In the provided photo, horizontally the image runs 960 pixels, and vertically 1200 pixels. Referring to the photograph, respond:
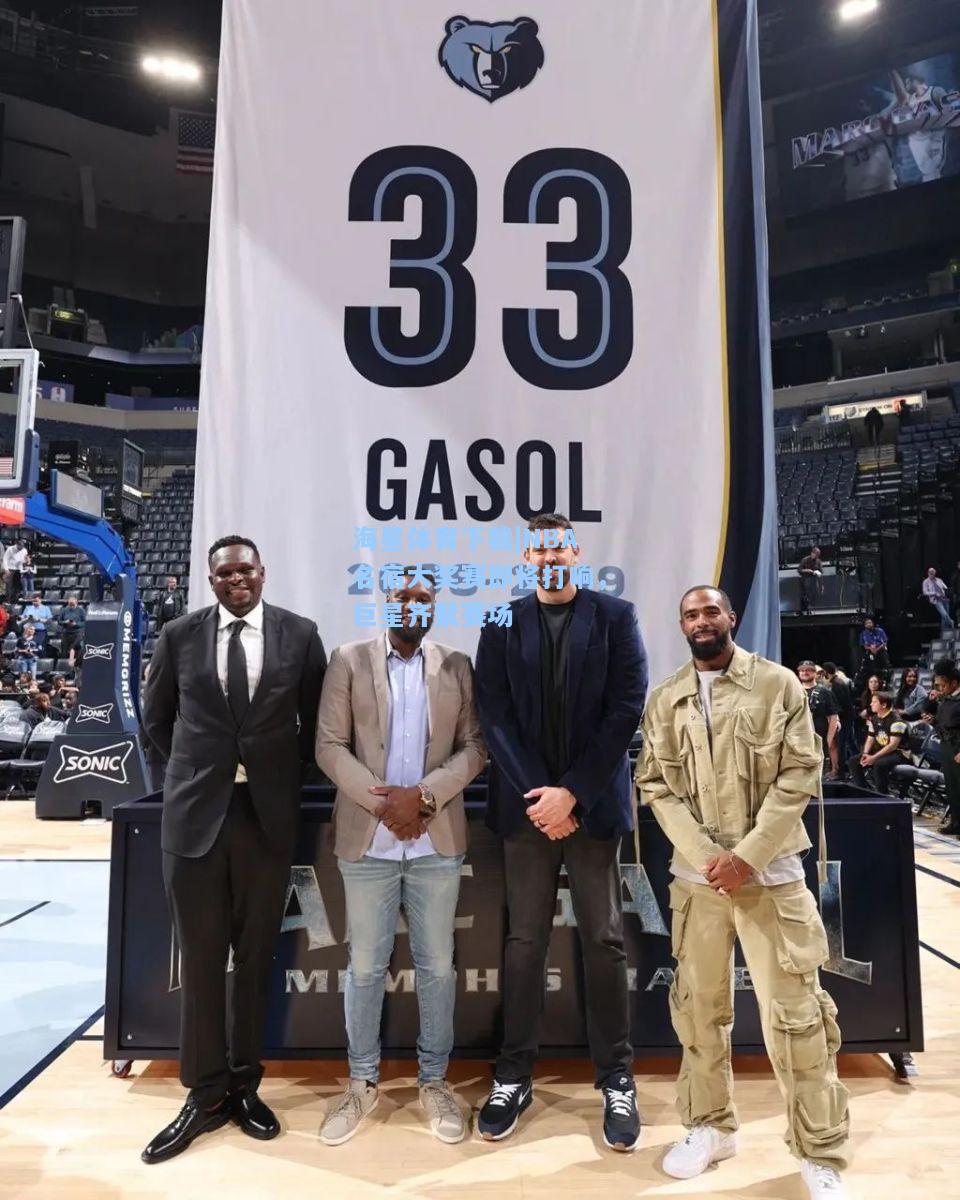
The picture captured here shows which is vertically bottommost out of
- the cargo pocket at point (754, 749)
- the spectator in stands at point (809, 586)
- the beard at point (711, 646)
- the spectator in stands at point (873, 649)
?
the cargo pocket at point (754, 749)

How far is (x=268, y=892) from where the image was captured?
99.6 inches

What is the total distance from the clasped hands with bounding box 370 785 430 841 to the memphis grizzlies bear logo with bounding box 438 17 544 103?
9.17 feet

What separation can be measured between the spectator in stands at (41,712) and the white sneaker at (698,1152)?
894 centimetres

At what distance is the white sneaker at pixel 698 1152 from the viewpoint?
2.29 m

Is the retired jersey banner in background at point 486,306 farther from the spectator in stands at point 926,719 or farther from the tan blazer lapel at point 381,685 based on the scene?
the spectator in stands at point 926,719

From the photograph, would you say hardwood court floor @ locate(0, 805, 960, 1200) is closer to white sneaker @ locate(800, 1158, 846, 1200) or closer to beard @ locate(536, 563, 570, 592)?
white sneaker @ locate(800, 1158, 846, 1200)

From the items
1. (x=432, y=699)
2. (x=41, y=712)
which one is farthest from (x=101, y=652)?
(x=432, y=699)

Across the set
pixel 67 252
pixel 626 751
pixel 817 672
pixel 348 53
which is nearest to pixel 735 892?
pixel 626 751

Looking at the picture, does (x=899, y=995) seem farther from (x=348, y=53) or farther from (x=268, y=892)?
(x=348, y=53)

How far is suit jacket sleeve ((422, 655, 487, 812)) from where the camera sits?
2.55m

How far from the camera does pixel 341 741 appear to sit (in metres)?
2.61

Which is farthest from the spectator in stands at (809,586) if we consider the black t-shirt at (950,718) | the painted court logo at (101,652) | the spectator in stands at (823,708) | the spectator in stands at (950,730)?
the painted court logo at (101,652)

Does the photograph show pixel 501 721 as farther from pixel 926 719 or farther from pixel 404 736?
pixel 926 719

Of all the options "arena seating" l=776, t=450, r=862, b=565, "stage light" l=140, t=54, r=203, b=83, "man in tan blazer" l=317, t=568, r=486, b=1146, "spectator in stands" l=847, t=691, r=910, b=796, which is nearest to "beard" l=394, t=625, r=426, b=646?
"man in tan blazer" l=317, t=568, r=486, b=1146
